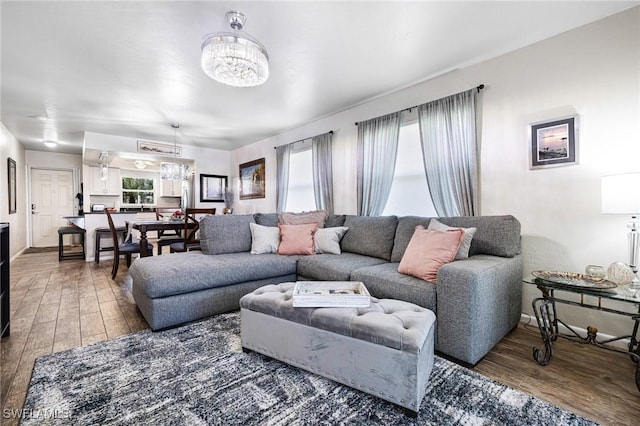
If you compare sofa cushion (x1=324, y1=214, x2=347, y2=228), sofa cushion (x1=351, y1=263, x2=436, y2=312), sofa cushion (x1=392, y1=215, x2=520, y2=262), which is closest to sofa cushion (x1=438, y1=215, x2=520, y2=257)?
sofa cushion (x1=392, y1=215, x2=520, y2=262)

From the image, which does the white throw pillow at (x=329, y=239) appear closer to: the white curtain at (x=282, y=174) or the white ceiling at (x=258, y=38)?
the white ceiling at (x=258, y=38)

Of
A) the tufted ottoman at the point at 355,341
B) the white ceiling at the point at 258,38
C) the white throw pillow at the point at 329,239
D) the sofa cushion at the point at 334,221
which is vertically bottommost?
the tufted ottoman at the point at 355,341

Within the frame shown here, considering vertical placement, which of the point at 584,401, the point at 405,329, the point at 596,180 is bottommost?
the point at 584,401

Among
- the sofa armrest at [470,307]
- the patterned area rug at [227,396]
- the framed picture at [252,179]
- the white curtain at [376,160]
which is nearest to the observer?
the patterned area rug at [227,396]

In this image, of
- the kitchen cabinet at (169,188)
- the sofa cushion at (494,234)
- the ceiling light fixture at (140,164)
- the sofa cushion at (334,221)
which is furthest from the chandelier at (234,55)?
the kitchen cabinet at (169,188)

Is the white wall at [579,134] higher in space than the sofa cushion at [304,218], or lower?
higher

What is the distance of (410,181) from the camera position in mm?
3412

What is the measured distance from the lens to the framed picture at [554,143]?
2.22m

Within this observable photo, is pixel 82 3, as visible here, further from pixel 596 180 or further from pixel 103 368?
pixel 596 180

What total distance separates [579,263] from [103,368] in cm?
336

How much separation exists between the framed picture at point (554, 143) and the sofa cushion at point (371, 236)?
4.39 feet

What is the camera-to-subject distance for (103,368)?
1.69 meters

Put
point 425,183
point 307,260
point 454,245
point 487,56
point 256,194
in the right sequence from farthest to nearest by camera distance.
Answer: point 256,194
point 425,183
point 307,260
point 487,56
point 454,245

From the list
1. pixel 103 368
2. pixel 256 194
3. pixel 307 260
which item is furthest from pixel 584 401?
pixel 256 194
